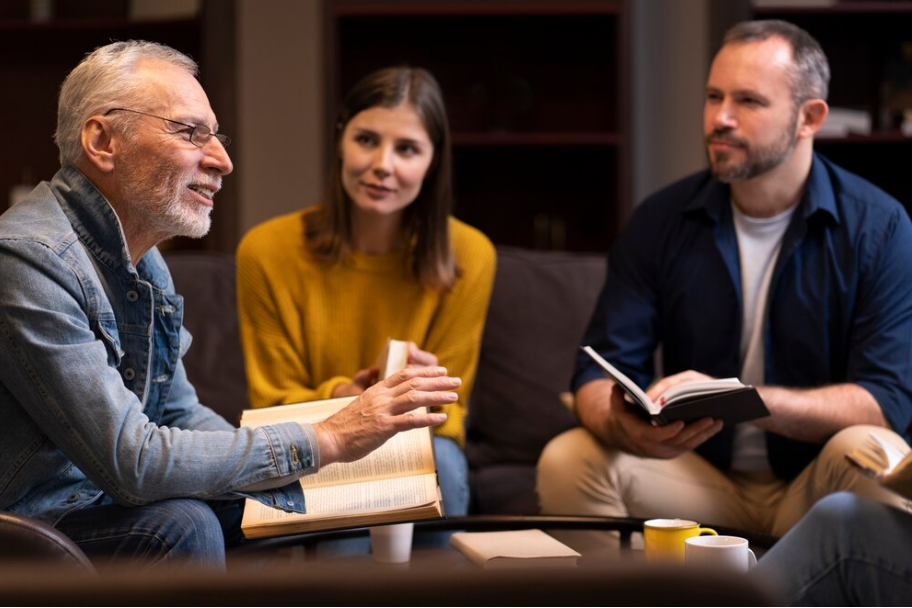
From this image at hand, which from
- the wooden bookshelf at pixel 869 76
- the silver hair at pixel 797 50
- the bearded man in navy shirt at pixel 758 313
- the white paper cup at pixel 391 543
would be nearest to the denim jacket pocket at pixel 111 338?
the white paper cup at pixel 391 543

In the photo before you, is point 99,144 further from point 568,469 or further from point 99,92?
point 568,469

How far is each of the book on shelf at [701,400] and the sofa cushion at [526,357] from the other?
2.44 feet

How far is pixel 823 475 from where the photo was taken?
203 centimetres

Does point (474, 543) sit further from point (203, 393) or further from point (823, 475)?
point (203, 393)

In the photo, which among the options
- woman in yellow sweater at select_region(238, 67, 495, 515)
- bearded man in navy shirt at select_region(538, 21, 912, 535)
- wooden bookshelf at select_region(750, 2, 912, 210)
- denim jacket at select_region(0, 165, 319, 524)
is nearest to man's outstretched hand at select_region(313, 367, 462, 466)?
denim jacket at select_region(0, 165, 319, 524)

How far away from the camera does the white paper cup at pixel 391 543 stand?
5.41ft

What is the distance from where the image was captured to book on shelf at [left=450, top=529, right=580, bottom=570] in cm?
149

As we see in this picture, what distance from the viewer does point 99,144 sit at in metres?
1.49

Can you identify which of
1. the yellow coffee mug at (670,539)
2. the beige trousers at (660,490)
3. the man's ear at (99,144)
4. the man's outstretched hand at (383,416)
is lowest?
the beige trousers at (660,490)

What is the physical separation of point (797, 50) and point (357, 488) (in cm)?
136

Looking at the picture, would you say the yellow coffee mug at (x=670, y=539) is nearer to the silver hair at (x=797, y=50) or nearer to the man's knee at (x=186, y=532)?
the man's knee at (x=186, y=532)

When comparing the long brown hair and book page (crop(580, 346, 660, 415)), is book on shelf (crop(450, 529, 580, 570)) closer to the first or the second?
book page (crop(580, 346, 660, 415))

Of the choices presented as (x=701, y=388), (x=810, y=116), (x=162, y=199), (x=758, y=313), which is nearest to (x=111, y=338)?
(x=162, y=199)

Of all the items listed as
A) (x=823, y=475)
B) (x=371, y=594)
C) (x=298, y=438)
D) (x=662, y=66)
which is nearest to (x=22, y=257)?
(x=298, y=438)
